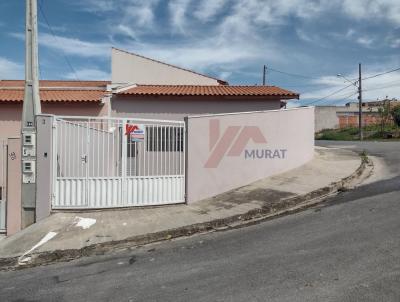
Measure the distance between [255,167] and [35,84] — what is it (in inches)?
230

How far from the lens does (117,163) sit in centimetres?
902

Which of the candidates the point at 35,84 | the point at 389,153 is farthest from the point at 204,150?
the point at 389,153

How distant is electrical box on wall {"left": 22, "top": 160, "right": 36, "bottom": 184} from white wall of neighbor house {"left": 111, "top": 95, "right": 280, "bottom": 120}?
6.73 metres

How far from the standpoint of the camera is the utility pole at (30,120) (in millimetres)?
8570

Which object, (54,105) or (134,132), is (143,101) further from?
(134,132)

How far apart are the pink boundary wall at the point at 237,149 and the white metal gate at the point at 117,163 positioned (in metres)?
0.37

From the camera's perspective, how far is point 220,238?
22.8 feet

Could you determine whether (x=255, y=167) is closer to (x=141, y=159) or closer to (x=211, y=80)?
(x=141, y=159)

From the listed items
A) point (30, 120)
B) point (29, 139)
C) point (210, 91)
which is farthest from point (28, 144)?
point (210, 91)

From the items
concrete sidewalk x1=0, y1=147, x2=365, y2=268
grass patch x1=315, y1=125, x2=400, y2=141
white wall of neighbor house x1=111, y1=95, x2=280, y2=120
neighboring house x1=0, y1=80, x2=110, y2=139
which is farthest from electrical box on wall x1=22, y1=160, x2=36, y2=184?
grass patch x1=315, y1=125, x2=400, y2=141

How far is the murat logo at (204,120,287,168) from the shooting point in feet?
32.9

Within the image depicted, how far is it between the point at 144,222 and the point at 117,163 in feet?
5.43

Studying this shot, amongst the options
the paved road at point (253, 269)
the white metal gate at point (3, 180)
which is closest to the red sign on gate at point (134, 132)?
the white metal gate at point (3, 180)

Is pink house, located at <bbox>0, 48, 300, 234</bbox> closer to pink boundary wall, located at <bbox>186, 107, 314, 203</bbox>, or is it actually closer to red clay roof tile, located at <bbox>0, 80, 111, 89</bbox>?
red clay roof tile, located at <bbox>0, 80, 111, 89</bbox>
